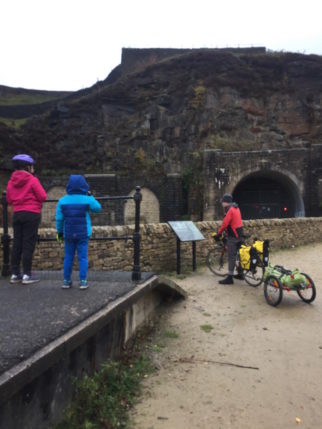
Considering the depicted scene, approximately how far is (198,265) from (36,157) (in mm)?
17181

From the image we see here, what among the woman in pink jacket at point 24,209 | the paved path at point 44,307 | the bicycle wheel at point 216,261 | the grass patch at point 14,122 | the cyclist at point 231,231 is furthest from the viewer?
the grass patch at point 14,122

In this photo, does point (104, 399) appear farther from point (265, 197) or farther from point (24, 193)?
point (265, 197)

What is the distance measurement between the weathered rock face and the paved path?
16.4 m

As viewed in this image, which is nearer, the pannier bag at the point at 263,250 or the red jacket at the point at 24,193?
the red jacket at the point at 24,193

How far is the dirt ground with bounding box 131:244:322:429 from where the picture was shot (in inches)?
106

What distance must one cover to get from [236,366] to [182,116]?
21677 mm

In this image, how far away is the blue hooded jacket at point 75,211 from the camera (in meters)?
3.87

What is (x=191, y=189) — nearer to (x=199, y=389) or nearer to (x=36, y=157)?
(x=36, y=157)

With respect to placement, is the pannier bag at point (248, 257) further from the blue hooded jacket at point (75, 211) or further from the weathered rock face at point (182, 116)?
the weathered rock face at point (182, 116)

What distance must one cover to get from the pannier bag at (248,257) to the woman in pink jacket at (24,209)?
3484 millimetres

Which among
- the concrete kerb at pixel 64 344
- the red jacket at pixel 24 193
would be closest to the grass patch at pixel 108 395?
the concrete kerb at pixel 64 344

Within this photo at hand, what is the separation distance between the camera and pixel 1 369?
6.63 feet

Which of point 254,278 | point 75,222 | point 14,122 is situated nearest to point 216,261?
point 254,278

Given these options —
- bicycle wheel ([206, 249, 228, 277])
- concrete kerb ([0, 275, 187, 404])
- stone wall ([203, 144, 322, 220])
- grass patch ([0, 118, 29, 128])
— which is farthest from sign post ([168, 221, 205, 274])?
grass patch ([0, 118, 29, 128])
